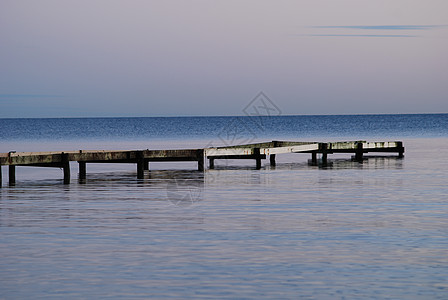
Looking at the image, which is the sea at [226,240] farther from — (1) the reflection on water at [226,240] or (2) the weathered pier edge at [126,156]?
(2) the weathered pier edge at [126,156]

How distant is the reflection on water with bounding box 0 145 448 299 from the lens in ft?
34.9

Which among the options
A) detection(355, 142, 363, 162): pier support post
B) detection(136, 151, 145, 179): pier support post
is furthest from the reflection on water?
detection(355, 142, 363, 162): pier support post

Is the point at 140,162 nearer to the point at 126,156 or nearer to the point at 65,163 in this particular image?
the point at 126,156

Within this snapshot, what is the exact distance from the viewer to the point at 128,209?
61.7ft

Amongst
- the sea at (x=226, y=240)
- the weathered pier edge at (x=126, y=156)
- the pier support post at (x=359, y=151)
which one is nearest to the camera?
the sea at (x=226, y=240)

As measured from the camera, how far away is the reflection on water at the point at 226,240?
1064 centimetres

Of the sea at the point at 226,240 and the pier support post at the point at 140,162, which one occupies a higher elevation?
the pier support post at the point at 140,162

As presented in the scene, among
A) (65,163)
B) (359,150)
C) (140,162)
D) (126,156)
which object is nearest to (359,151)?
(359,150)

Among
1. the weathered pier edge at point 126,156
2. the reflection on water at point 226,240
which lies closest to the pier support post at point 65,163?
the weathered pier edge at point 126,156

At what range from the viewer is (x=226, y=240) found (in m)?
14.1

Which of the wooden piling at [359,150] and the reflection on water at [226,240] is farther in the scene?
the wooden piling at [359,150]

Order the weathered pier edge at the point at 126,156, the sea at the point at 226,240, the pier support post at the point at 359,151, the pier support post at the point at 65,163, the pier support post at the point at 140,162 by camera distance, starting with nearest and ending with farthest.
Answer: the sea at the point at 226,240 → the weathered pier edge at the point at 126,156 → the pier support post at the point at 65,163 → the pier support post at the point at 140,162 → the pier support post at the point at 359,151

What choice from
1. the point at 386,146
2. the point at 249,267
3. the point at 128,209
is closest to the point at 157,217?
the point at 128,209

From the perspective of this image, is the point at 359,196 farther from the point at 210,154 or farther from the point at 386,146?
the point at 386,146
